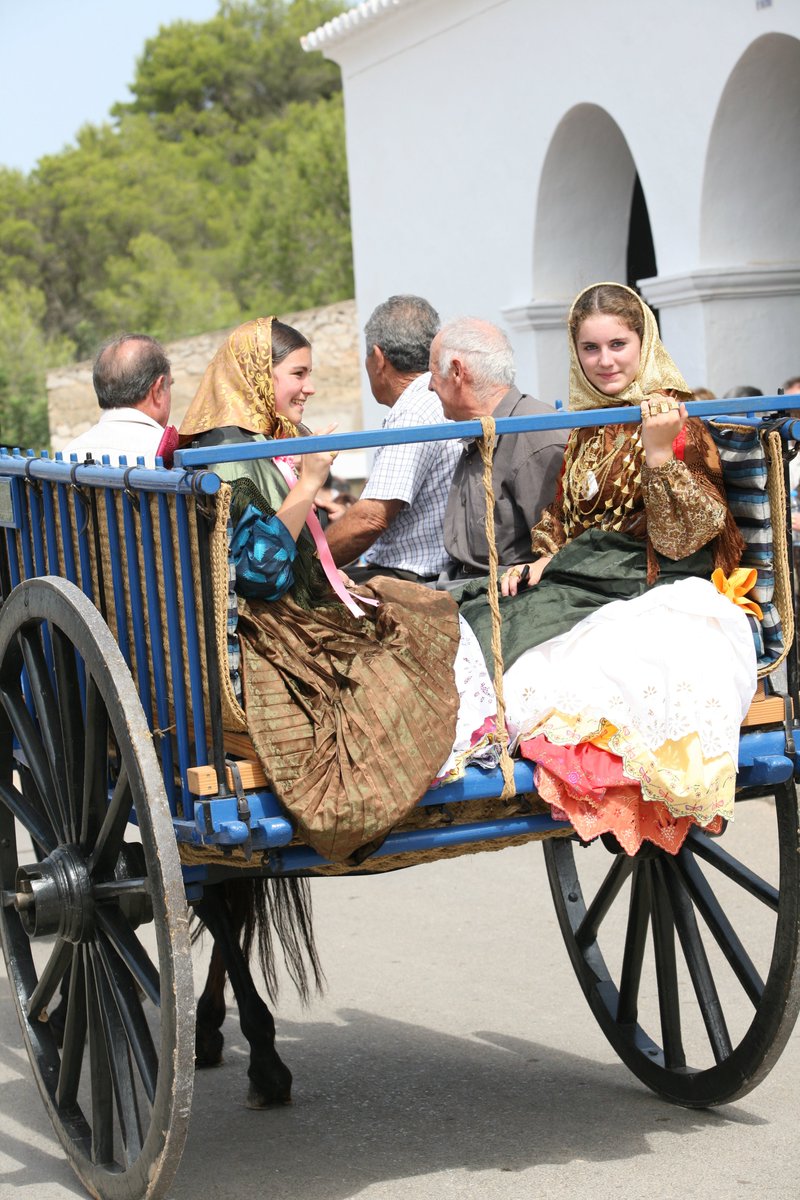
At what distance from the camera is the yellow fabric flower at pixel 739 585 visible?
319cm

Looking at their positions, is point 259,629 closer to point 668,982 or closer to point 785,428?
point 785,428

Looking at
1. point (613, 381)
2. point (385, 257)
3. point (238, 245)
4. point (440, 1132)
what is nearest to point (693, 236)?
point (385, 257)

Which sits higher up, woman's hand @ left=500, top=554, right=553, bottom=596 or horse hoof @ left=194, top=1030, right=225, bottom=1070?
woman's hand @ left=500, top=554, right=553, bottom=596

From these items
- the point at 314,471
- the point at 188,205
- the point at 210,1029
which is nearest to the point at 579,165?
the point at 210,1029

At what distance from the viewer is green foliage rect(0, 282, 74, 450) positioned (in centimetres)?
3369

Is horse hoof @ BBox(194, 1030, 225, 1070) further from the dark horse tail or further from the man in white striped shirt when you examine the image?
the man in white striped shirt

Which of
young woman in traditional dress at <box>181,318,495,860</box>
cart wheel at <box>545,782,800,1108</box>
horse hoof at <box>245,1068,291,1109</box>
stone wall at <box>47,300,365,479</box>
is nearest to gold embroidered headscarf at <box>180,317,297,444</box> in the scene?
young woman in traditional dress at <box>181,318,495,860</box>

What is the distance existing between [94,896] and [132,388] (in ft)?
5.95

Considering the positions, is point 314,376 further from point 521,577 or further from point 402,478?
point 521,577

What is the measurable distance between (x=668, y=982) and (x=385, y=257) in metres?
9.80

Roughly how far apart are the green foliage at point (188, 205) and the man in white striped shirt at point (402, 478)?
2979 centimetres

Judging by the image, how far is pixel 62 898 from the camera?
3.22m

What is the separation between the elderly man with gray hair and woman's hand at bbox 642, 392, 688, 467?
0.58 m

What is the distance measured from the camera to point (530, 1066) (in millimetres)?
4094
